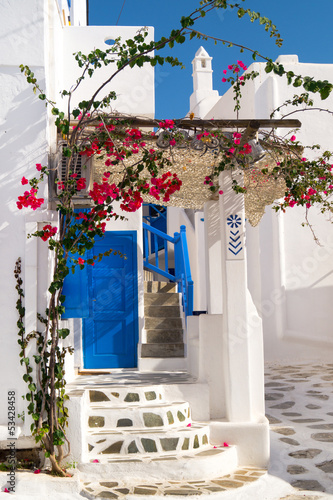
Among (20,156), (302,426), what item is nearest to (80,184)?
(20,156)

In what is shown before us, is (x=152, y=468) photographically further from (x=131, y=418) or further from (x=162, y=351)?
(x=162, y=351)

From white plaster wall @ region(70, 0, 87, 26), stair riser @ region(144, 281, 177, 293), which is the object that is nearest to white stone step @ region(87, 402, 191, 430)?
stair riser @ region(144, 281, 177, 293)

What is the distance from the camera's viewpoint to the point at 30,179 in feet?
18.1

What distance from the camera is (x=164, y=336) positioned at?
9008 millimetres

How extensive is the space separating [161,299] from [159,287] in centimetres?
44

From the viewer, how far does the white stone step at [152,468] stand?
17.0ft

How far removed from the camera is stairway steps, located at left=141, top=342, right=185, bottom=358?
860 cm

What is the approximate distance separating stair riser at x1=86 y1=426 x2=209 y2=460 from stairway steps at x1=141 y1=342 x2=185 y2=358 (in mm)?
3010

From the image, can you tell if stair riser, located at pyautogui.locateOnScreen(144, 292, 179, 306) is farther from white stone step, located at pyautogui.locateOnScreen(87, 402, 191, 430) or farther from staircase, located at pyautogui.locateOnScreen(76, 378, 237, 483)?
white stone step, located at pyautogui.locateOnScreen(87, 402, 191, 430)

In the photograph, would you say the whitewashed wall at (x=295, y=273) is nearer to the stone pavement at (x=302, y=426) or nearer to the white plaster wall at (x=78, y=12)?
the stone pavement at (x=302, y=426)

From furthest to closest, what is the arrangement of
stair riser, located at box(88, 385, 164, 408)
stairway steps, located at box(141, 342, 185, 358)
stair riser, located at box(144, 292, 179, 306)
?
stair riser, located at box(144, 292, 179, 306) < stairway steps, located at box(141, 342, 185, 358) < stair riser, located at box(88, 385, 164, 408)

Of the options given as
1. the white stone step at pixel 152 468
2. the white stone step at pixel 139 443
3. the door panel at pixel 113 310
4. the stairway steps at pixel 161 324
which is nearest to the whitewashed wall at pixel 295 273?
the stairway steps at pixel 161 324

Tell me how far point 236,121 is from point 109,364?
15.2 ft

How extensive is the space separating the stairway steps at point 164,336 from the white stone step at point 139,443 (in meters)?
3.35
